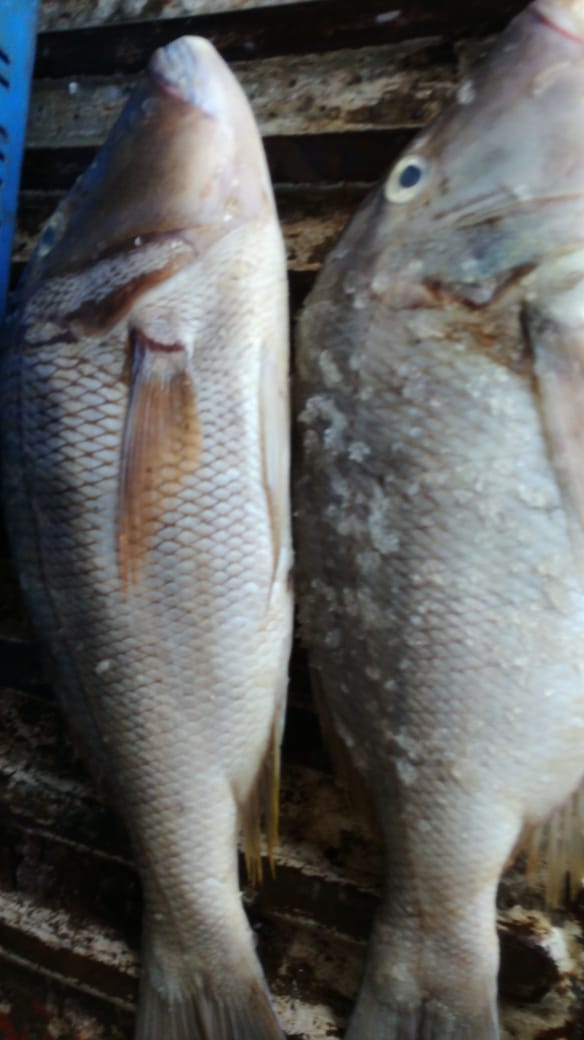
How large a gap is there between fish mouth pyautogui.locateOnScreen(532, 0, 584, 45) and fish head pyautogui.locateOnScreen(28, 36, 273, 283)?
49 cm

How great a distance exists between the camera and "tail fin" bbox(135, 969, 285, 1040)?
1.37 meters

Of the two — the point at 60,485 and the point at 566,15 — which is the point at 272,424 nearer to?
the point at 60,485

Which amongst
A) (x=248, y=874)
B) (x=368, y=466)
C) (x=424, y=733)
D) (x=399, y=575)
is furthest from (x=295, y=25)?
(x=248, y=874)

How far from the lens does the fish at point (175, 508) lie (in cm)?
131

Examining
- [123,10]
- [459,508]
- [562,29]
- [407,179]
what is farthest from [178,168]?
[123,10]

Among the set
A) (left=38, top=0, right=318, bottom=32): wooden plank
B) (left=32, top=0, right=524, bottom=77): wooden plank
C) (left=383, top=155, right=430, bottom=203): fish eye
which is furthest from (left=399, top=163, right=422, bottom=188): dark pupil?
(left=38, top=0, right=318, bottom=32): wooden plank

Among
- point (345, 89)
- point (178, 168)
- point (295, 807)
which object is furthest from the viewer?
point (345, 89)

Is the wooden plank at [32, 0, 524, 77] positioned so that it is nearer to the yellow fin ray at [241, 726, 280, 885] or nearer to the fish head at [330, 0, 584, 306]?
the fish head at [330, 0, 584, 306]

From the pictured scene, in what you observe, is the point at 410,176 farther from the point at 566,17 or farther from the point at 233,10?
the point at 233,10

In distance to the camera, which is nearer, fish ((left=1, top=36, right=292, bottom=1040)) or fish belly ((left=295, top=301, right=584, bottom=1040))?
fish belly ((left=295, top=301, right=584, bottom=1040))

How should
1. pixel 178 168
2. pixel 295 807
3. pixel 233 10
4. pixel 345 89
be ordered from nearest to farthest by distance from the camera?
pixel 178 168
pixel 295 807
pixel 345 89
pixel 233 10

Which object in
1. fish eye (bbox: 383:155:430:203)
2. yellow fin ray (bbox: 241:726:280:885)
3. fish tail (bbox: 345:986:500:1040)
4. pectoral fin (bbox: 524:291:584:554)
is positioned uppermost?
fish eye (bbox: 383:155:430:203)

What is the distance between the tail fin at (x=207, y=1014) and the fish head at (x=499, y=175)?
1.13m

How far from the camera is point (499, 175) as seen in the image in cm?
121
